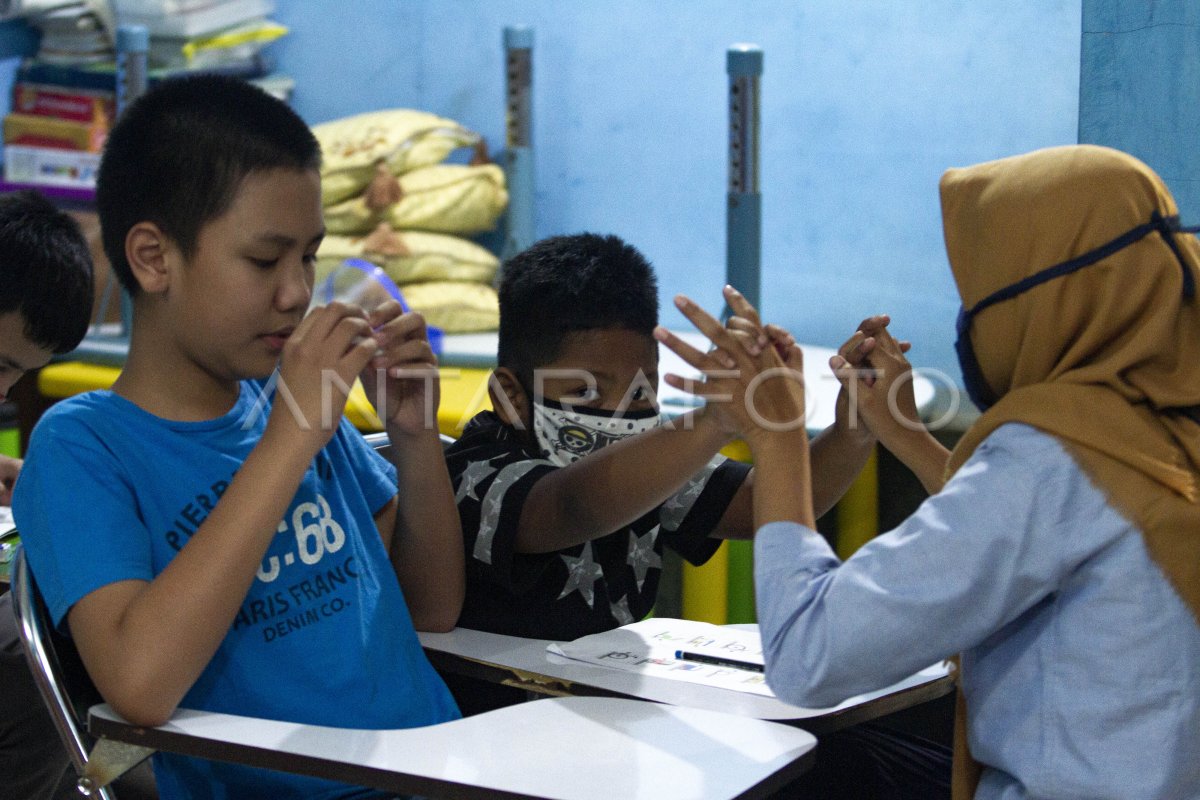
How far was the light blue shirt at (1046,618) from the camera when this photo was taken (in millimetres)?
995

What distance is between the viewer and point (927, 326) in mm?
3248

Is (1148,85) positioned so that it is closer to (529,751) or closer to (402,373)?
(402,373)

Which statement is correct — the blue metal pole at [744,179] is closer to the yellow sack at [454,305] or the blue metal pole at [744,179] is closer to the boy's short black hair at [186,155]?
the yellow sack at [454,305]

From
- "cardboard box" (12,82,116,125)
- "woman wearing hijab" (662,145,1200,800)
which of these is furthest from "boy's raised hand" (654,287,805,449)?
"cardboard box" (12,82,116,125)

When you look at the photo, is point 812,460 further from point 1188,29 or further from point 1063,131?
point 1063,131

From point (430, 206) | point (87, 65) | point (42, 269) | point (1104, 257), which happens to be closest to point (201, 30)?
point (87, 65)

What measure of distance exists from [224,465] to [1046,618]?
0.72 meters

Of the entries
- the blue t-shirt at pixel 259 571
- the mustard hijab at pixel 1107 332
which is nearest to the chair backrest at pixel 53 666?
the blue t-shirt at pixel 259 571

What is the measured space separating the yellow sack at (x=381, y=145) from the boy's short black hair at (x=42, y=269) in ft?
6.13

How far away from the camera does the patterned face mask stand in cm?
159

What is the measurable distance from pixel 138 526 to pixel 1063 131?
2.40m

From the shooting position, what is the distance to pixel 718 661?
53.9 inches

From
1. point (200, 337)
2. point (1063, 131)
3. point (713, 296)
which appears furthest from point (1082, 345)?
point (713, 296)

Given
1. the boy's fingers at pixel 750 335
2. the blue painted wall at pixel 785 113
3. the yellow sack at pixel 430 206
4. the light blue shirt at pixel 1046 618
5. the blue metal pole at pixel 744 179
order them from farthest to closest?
the yellow sack at pixel 430 206, the blue painted wall at pixel 785 113, the blue metal pole at pixel 744 179, the boy's fingers at pixel 750 335, the light blue shirt at pixel 1046 618
